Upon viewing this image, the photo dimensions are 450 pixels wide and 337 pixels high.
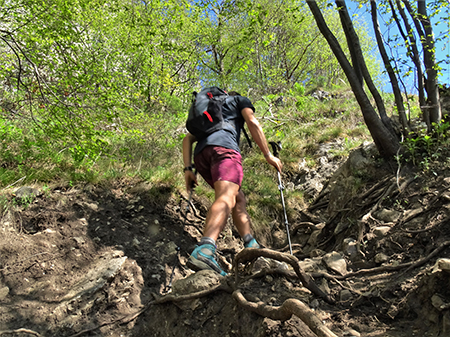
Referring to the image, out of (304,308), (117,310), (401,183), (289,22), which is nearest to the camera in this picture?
(304,308)

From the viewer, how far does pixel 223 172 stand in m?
3.32

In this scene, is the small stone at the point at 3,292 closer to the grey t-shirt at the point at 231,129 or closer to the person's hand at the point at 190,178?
the person's hand at the point at 190,178

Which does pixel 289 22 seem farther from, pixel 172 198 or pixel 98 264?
pixel 98 264

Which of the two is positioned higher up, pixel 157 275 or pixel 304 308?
pixel 304 308

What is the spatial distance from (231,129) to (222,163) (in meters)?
0.54

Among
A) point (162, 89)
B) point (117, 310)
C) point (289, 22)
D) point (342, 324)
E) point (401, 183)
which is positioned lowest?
point (117, 310)

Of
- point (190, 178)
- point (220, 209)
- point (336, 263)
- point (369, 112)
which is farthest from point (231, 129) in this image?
point (369, 112)

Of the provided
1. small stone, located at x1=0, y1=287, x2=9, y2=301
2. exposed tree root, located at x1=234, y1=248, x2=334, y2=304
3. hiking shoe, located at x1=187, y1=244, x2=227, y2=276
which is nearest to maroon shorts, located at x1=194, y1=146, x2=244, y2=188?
hiking shoe, located at x1=187, y1=244, x2=227, y2=276

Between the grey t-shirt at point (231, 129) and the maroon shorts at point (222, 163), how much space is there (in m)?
0.07

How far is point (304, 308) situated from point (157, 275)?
91.0 inches

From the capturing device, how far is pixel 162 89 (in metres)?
8.23

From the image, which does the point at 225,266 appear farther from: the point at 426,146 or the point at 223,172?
the point at 426,146

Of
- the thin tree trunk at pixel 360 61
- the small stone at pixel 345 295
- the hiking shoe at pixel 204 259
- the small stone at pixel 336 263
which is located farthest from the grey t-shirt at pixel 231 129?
the thin tree trunk at pixel 360 61

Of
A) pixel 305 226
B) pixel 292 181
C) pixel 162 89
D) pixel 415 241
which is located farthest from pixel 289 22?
pixel 415 241
